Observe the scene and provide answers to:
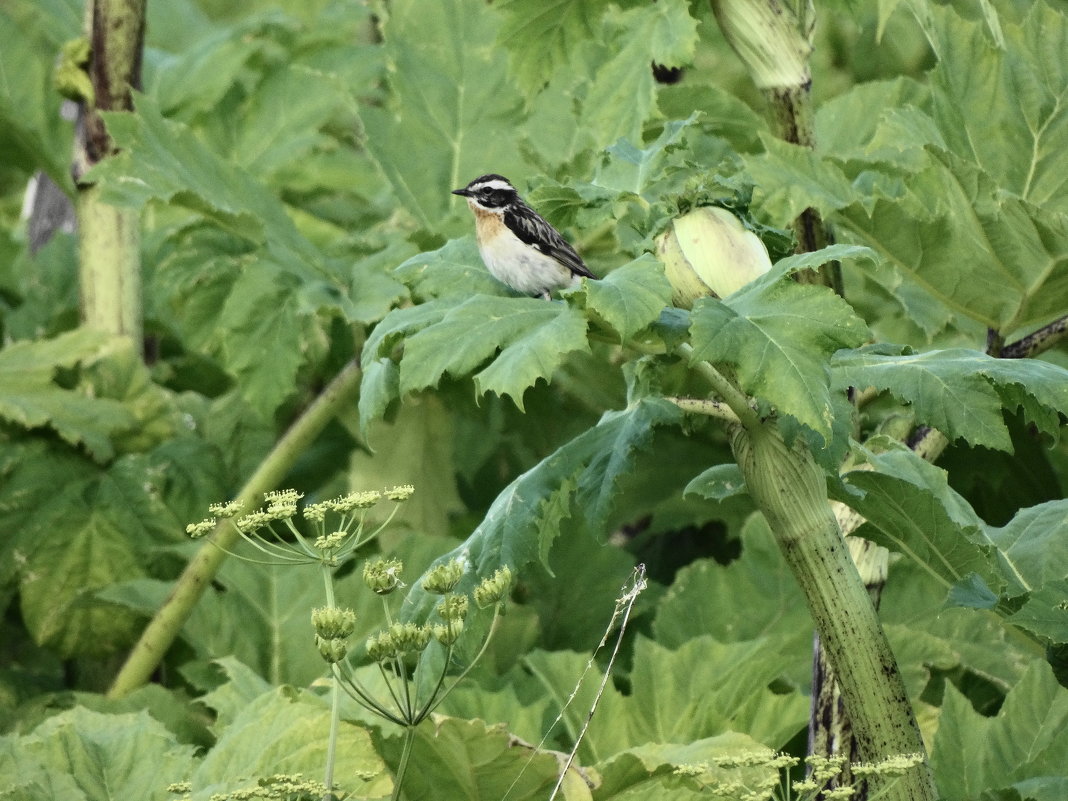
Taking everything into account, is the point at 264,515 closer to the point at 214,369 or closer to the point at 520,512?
the point at 520,512

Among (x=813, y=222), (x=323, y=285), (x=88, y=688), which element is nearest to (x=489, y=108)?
(x=323, y=285)

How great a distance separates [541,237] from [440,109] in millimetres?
1139

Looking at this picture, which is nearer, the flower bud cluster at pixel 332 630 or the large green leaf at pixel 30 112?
the flower bud cluster at pixel 332 630

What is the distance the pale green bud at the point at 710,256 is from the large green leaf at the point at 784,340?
15cm

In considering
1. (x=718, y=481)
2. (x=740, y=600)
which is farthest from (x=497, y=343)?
(x=740, y=600)

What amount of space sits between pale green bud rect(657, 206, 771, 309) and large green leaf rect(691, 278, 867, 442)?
15 centimetres

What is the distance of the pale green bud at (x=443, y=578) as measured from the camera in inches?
69.0

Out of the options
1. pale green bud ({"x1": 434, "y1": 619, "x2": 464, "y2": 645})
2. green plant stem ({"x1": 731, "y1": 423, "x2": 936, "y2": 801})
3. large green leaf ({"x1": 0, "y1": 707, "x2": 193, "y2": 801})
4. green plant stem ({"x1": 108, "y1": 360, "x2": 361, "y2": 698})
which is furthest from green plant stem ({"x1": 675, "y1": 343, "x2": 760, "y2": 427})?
green plant stem ({"x1": 108, "y1": 360, "x2": 361, "y2": 698})

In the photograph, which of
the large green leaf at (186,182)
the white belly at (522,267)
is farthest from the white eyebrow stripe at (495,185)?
the large green leaf at (186,182)

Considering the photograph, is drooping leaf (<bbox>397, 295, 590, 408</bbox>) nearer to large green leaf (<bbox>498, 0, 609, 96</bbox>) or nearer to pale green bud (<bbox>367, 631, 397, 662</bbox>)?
pale green bud (<bbox>367, 631, 397, 662</bbox>)

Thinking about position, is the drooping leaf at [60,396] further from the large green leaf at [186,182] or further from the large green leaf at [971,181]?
the large green leaf at [971,181]

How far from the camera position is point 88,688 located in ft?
11.2

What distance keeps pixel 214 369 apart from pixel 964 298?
2795 millimetres

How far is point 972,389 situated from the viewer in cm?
169
